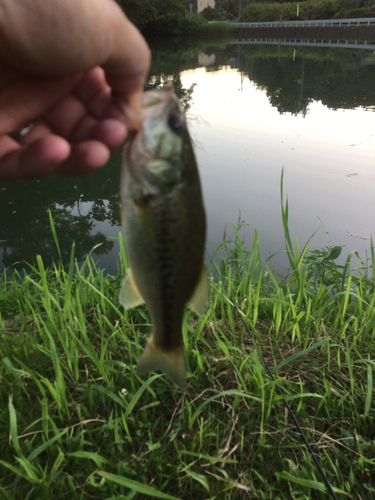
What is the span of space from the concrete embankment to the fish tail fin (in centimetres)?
3705

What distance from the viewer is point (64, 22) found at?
1303 millimetres

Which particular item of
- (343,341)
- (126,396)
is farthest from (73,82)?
(343,341)

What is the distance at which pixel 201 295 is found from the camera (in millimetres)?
1207

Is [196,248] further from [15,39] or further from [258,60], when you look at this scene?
[258,60]

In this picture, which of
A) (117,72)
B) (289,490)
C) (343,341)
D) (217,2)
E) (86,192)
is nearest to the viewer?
(117,72)

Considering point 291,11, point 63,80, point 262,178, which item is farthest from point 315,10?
point 63,80

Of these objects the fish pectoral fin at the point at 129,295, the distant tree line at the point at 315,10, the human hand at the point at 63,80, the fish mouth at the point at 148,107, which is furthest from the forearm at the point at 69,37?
the distant tree line at the point at 315,10

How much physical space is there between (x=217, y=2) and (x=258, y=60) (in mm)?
68879

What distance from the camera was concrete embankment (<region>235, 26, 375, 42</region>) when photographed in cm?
3070

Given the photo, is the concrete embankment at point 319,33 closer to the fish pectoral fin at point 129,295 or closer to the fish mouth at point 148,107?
the fish mouth at point 148,107

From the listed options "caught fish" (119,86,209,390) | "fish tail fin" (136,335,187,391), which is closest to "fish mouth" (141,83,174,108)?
"caught fish" (119,86,209,390)

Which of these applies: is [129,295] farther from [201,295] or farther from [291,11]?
[291,11]

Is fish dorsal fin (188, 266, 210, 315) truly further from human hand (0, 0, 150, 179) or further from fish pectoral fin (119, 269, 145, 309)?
human hand (0, 0, 150, 179)

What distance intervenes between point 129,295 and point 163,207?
1.31 feet
